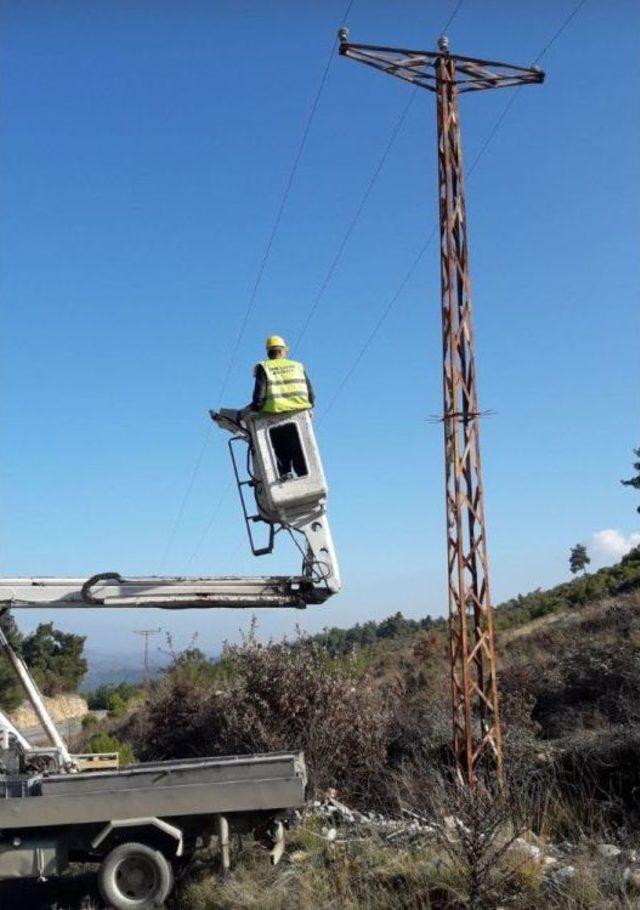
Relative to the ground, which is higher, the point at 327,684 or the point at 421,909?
the point at 327,684

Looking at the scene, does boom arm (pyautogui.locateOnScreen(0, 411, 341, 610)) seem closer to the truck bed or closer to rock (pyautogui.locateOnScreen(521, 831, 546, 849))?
the truck bed

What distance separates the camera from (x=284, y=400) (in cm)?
867

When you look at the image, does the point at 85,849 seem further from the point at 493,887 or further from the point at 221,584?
the point at 493,887

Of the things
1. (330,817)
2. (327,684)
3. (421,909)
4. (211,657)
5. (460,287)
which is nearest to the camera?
(421,909)

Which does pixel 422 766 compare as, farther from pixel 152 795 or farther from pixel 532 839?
pixel 152 795

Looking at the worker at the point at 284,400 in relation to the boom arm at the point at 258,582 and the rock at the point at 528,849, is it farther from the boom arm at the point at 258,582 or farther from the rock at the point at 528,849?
the rock at the point at 528,849

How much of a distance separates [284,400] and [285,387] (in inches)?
5.1

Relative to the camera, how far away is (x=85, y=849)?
8391mm

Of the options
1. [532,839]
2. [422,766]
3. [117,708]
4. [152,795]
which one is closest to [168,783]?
[152,795]

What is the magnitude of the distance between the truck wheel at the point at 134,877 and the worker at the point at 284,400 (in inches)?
144

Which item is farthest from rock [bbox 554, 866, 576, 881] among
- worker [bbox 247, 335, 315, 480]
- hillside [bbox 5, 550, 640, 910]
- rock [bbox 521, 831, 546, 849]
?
worker [bbox 247, 335, 315, 480]

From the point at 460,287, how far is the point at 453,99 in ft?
8.78

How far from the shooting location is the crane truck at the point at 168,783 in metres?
8.20

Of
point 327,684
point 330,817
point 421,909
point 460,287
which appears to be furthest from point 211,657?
point 421,909
